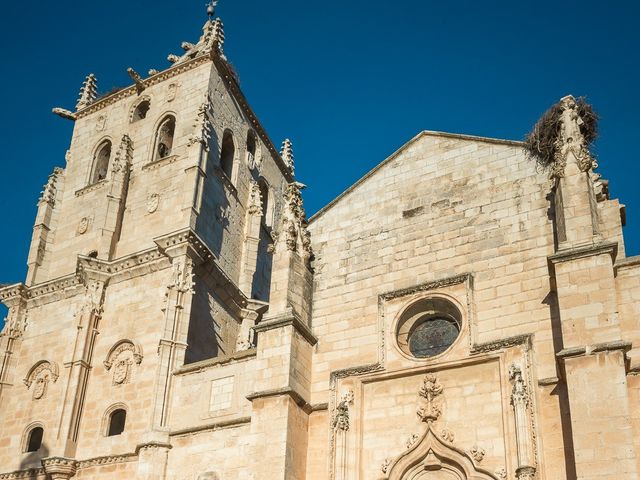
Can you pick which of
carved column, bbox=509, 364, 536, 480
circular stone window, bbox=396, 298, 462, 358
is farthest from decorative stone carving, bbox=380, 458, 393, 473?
carved column, bbox=509, 364, 536, 480

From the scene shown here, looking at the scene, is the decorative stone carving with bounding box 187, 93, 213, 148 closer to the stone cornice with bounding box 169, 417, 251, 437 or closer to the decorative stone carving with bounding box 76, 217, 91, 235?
the decorative stone carving with bounding box 76, 217, 91, 235

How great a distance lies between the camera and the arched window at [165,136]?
2298 cm

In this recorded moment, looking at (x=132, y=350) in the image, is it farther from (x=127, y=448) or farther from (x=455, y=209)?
(x=455, y=209)

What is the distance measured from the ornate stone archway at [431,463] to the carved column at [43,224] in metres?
12.5

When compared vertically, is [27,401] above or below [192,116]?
below

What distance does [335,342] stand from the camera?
15141 mm

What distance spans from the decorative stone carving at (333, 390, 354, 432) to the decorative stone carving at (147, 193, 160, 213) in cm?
891

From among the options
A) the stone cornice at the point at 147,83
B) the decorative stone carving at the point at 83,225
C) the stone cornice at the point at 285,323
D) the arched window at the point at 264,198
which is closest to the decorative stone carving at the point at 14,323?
the decorative stone carving at the point at 83,225

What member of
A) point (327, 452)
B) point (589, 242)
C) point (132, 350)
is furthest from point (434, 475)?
point (132, 350)

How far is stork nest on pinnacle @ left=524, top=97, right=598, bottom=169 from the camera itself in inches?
570

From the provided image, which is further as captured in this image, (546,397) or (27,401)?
(27,401)

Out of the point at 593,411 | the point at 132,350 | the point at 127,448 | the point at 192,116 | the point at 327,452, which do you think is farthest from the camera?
the point at 192,116

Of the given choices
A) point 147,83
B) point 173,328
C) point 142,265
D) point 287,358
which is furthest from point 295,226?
point 147,83

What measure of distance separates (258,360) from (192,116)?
32.2 feet
